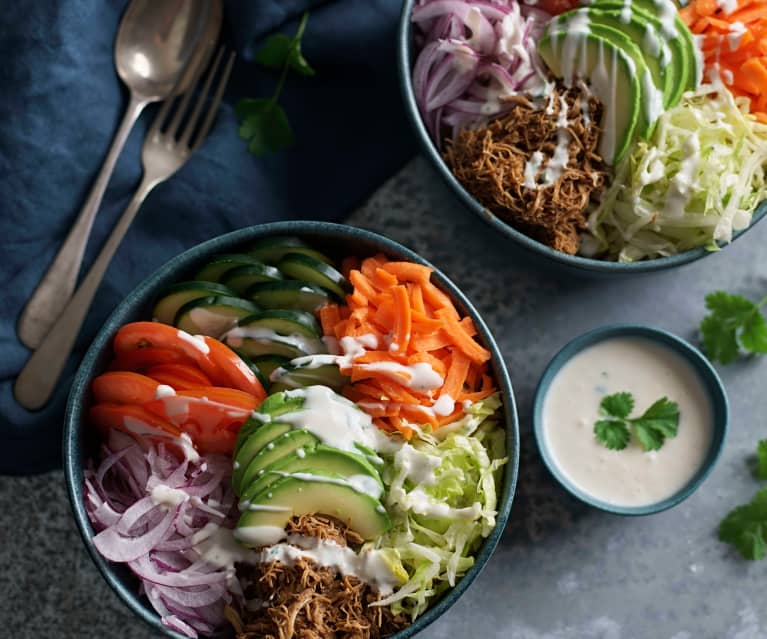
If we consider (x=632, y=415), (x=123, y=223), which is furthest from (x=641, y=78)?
(x=123, y=223)

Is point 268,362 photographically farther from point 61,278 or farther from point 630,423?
point 630,423

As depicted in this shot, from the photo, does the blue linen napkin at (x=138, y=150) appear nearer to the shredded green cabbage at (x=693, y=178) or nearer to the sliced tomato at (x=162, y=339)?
the sliced tomato at (x=162, y=339)

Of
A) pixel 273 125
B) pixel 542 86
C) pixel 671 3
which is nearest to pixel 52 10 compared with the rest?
pixel 273 125

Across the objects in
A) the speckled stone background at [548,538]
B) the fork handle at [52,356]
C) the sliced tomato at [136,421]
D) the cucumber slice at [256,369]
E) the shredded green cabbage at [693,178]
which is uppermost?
the shredded green cabbage at [693,178]

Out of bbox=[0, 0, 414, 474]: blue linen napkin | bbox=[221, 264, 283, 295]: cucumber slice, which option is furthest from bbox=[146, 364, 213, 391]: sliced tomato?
bbox=[0, 0, 414, 474]: blue linen napkin

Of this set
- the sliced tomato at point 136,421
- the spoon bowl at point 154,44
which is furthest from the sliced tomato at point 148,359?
the spoon bowl at point 154,44

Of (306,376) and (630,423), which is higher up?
(306,376)
